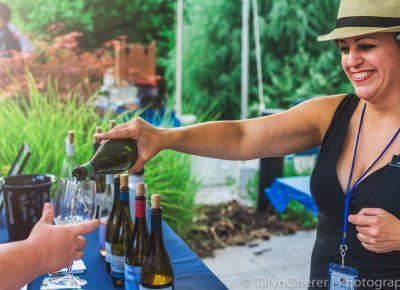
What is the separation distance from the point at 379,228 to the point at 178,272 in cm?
59

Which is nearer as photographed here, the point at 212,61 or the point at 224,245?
the point at 224,245

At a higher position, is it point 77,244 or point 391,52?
point 391,52

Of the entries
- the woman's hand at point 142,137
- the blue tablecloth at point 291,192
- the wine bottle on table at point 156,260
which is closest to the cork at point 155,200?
the wine bottle on table at point 156,260

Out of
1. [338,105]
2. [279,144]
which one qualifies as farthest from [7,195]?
[338,105]

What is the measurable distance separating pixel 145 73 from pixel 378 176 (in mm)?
4362

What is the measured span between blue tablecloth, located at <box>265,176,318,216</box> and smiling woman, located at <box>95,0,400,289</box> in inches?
57.9

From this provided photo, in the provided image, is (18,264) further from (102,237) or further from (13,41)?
(13,41)

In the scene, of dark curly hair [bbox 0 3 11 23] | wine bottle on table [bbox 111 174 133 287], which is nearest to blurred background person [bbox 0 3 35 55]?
dark curly hair [bbox 0 3 11 23]

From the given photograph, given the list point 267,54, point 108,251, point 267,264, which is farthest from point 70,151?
point 267,54

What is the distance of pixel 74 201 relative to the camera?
50.6 inches

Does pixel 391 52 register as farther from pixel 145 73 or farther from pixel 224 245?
pixel 145 73

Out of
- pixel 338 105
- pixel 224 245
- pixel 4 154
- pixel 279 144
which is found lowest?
pixel 224 245

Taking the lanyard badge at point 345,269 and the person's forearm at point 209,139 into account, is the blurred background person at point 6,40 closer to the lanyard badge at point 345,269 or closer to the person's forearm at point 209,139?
the person's forearm at point 209,139

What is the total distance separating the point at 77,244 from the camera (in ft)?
3.58
